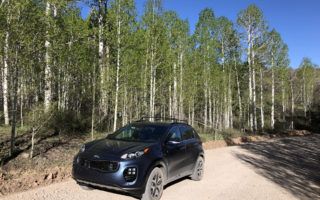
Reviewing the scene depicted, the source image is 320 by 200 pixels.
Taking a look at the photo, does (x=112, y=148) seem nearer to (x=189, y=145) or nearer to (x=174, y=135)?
(x=174, y=135)

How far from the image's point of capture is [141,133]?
8.94 meters

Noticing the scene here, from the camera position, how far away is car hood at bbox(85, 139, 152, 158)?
7559 mm

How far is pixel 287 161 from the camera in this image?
17.3 meters

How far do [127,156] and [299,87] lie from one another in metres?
62.9

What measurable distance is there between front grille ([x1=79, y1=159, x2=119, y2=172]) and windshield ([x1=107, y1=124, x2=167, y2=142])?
1328 mm

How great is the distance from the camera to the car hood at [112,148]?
7.56m

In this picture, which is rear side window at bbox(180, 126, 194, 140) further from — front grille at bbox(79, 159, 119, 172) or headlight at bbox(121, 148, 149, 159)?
front grille at bbox(79, 159, 119, 172)

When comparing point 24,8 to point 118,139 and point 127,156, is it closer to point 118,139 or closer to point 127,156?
point 118,139

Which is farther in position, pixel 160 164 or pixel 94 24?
pixel 94 24

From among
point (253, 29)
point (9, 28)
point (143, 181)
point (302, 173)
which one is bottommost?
point (302, 173)

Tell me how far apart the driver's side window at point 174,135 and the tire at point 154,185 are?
1.06 m

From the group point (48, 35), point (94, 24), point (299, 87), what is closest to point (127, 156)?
point (48, 35)

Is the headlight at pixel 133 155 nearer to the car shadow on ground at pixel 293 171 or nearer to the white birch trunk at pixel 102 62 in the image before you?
the car shadow on ground at pixel 293 171

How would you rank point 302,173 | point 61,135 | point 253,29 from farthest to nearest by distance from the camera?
point 253,29 → point 61,135 → point 302,173
